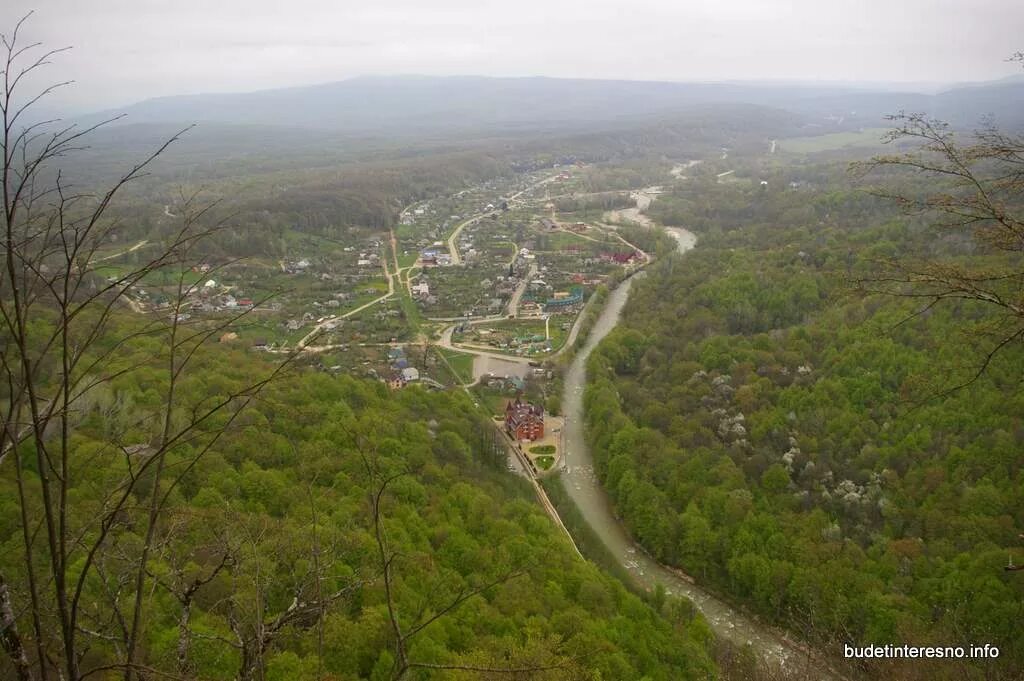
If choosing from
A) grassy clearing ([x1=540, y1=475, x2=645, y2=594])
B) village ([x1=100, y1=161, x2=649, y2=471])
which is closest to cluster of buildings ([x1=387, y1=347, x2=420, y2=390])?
village ([x1=100, y1=161, x2=649, y2=471])

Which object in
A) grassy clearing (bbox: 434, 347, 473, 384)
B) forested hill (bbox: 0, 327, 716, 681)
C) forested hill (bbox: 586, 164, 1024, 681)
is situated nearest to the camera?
forested hill (bbox: 0, 327, 716, 681)

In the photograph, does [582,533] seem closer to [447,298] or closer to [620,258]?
[447,298]

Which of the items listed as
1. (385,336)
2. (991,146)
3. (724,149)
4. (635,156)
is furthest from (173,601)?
(724,149)

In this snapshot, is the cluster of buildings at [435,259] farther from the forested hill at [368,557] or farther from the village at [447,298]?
the forested hill at [368,557]

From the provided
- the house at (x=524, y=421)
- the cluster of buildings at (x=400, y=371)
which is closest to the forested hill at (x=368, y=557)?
the house at (x=524, y=421)

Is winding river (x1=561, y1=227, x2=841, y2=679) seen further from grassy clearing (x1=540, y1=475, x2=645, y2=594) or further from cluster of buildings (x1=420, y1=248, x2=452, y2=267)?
cluster of buildings (x1=420, y1=248, x2=452, y2=267)
